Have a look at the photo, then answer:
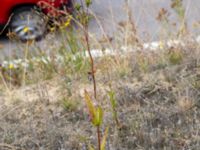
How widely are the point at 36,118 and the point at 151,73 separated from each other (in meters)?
0.95

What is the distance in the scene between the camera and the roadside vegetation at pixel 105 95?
3045 millimetres

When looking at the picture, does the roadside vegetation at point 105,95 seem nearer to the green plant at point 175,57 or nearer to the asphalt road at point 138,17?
the green plant at point 175,57

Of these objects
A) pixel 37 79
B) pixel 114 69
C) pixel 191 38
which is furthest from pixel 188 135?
pixel 37 79

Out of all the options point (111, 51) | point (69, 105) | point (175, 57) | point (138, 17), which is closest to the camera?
point (69, 105)

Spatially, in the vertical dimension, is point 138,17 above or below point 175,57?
above

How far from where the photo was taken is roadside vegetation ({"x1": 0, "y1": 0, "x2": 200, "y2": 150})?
3045 millimetres

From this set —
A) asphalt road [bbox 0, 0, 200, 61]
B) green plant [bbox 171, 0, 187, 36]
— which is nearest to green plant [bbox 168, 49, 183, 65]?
green plant [bbox 171, 0, 187, 36]

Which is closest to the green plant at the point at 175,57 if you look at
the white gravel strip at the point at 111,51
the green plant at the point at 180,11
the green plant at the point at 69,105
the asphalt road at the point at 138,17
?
the white gravel strip at the point at 111,51

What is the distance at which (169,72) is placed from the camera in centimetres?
378

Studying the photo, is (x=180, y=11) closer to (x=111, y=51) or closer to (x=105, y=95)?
(x=111, y=51)

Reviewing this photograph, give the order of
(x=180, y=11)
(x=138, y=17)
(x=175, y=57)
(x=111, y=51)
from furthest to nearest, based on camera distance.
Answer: (x=138, y=17) → (x=180, y=11) → (x=111, y=51) → (x=175, y=57)

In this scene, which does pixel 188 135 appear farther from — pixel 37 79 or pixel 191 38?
pixel 37 79

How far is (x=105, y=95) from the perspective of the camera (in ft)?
11.8

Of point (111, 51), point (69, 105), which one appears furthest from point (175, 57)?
point (69, 105)
